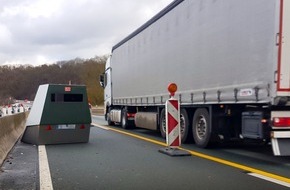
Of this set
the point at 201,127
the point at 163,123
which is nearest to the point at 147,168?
the point at 201,127

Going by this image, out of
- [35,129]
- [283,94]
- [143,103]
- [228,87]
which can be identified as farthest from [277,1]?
[143,103]

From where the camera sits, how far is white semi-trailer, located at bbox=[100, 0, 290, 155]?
7184 millimetres

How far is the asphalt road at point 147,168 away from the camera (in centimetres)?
627

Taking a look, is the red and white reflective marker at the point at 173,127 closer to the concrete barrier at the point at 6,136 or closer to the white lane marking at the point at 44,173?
the white lane marking at the point at 44,173

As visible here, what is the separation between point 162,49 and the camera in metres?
13.3

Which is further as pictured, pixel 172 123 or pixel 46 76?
pixel 46 76

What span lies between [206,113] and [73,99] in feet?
14.2

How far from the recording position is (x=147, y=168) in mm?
7684

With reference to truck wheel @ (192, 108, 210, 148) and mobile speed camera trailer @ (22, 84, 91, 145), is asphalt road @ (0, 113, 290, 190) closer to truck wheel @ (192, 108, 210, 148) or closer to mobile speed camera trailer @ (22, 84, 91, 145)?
truck wheel @ (192, 108, 210, 148)

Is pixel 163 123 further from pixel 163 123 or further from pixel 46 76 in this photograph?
pixel 46 76

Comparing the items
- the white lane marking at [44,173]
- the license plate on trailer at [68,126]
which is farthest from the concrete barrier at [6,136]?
the license plate on trailer at [68,126]

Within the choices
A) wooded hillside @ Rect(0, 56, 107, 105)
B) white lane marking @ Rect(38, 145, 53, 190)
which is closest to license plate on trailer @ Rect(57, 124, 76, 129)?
white lane marking @ Rect(38, 145, 53, 190)

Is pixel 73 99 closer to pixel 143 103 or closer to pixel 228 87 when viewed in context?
pixel 143 103

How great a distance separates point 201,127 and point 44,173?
4.76m
